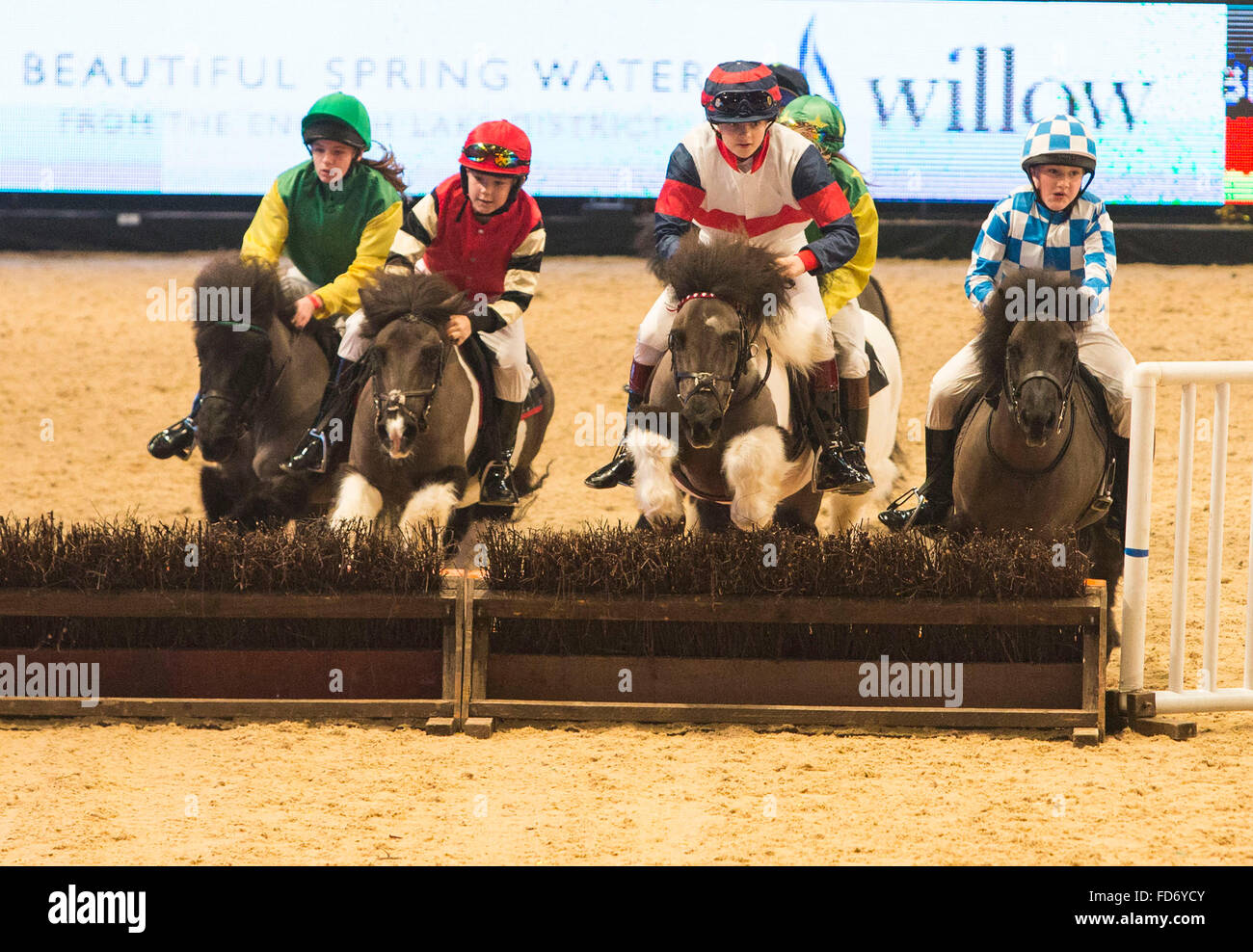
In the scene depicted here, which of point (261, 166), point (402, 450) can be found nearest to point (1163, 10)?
point (261, 166)

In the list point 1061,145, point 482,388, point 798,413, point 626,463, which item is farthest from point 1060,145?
point 482,388

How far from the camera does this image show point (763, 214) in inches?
199

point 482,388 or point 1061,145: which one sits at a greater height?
point 1061,145

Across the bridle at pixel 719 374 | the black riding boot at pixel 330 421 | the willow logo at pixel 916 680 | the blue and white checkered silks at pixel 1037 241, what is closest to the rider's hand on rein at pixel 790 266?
the bridle at pixel 719 374

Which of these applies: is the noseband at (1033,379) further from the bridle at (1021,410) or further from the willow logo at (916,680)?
the willow logo at (916,680)

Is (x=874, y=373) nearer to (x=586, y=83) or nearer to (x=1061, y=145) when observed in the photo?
(x=1061, y=145)

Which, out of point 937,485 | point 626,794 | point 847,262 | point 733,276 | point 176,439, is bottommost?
point 626,794

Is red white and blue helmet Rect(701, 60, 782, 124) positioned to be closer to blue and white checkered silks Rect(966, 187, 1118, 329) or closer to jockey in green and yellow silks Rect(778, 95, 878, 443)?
jockey in green and yellow silks Rect(778, 95, 878, 443)

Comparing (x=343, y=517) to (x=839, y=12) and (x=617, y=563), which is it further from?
(x=839, y=12)

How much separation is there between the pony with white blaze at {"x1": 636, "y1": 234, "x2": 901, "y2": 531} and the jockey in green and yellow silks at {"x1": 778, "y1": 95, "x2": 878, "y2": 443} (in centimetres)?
49

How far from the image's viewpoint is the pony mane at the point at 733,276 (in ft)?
14.8

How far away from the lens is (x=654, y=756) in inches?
162

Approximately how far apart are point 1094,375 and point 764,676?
1.78m

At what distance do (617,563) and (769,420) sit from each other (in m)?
0.73
